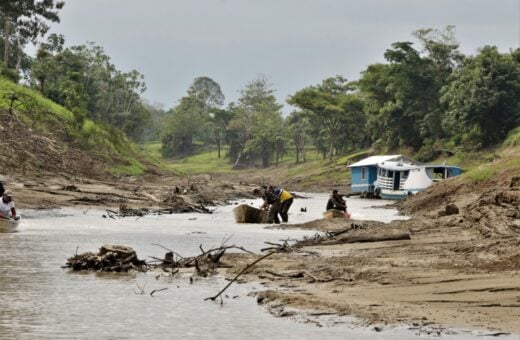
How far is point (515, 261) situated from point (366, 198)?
171 ft

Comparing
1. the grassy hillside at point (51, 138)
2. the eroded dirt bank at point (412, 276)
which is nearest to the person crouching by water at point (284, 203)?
the eroded dirt bank at point (412, 276)

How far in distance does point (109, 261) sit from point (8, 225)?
34.8 feet

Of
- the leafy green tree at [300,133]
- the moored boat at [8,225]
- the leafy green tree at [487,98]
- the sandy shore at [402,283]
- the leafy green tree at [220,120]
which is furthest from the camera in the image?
the leafy green tree at [220,120]

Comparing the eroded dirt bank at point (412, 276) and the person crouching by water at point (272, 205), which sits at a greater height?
the person crouching by water at point (272, 205)

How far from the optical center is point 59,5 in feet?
243

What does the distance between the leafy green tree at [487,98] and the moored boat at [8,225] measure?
50913mm

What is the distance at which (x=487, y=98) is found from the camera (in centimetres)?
7025

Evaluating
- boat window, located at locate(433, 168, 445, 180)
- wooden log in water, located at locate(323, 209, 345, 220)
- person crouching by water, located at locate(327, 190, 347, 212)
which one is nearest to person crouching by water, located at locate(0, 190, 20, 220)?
wooden log in water, located at locate(323, 209, 345, 220)

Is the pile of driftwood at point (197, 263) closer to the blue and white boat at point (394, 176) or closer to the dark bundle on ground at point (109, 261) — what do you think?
the dark bundle on ground at point (109, 261)

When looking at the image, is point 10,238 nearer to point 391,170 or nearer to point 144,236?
point 144,236

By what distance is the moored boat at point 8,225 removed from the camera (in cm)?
2625

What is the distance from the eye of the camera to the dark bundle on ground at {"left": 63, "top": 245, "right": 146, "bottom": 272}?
17.3m

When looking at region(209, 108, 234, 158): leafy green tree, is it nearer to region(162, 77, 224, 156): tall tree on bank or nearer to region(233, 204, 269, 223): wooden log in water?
region(162, 77, 224, 156): tall tree on bank

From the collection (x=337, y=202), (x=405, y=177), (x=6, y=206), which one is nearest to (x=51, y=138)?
(x=6, y=206)
